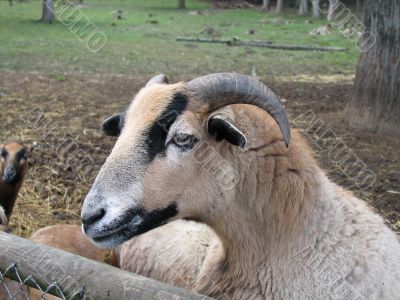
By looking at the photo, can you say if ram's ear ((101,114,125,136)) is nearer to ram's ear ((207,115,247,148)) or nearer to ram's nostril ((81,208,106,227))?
ram's ear ((207,115,247,148))

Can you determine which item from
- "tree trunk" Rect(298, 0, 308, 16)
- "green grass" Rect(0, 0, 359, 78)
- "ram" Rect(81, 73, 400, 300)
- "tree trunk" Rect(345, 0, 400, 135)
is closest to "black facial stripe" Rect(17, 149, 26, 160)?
"ram" Rect(81, 73, 400, 300)

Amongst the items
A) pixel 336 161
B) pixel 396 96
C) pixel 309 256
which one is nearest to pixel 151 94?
pixel 309 256

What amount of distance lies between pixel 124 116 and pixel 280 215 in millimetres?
1213

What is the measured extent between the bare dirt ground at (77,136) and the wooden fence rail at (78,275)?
351 cm

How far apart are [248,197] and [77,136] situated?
6.05 metres

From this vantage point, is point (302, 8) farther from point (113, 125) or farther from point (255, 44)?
point (113, 125)

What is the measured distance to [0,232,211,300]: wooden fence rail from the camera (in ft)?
8.38

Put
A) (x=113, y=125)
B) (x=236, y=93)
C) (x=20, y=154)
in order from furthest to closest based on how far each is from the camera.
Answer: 1. (x=20, y=154)
2. (x=113, y=125)
3. (x=236, y=93)

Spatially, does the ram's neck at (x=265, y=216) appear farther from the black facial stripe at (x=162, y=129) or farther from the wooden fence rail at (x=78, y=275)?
the wooden fence rail at (x=78, y=275)

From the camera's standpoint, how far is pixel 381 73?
9.72 meters

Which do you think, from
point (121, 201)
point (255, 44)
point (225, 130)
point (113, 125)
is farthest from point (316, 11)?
point (121, 201)

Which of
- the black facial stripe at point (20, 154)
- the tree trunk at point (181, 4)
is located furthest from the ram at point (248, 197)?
the tree trunk at point (181, 4)

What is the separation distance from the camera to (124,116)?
12.6 ft

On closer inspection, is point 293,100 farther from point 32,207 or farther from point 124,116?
point 124,116
